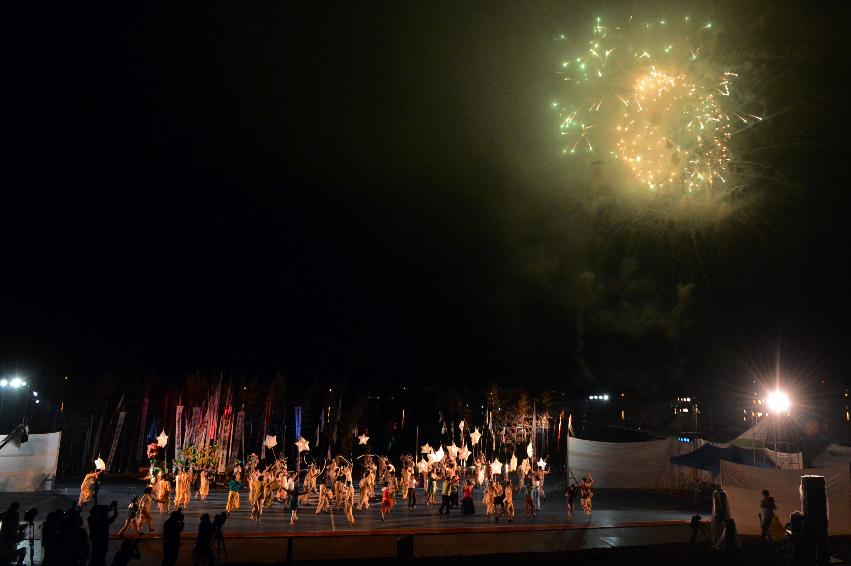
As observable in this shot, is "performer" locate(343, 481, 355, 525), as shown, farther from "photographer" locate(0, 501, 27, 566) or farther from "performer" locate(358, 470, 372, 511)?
"photographer" locate(0, 501, 27, 566)

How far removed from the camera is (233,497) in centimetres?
1742

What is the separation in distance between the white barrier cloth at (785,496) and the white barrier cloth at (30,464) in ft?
72.4

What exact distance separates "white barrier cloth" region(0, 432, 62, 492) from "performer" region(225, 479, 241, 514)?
7771 millimetres

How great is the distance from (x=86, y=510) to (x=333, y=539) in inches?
350

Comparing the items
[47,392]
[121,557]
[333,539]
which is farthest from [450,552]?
[47,392]

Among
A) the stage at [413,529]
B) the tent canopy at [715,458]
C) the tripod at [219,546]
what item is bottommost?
the stage at [413,529]

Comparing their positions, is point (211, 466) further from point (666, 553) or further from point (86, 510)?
point (666, 553)

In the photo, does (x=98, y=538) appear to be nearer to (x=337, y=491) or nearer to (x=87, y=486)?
(x=87, y=486)

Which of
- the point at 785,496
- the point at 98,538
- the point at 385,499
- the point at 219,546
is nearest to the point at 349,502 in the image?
the point at 385,499

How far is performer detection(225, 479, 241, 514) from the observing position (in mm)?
17156

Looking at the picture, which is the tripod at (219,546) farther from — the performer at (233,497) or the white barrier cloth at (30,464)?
the white barrier cloth at (30,464)

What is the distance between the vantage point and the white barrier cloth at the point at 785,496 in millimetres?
15062

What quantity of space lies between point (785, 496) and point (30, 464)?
2345 cm

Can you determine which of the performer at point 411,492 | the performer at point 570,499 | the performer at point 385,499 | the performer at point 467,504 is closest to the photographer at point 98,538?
the performer at point 385,499
